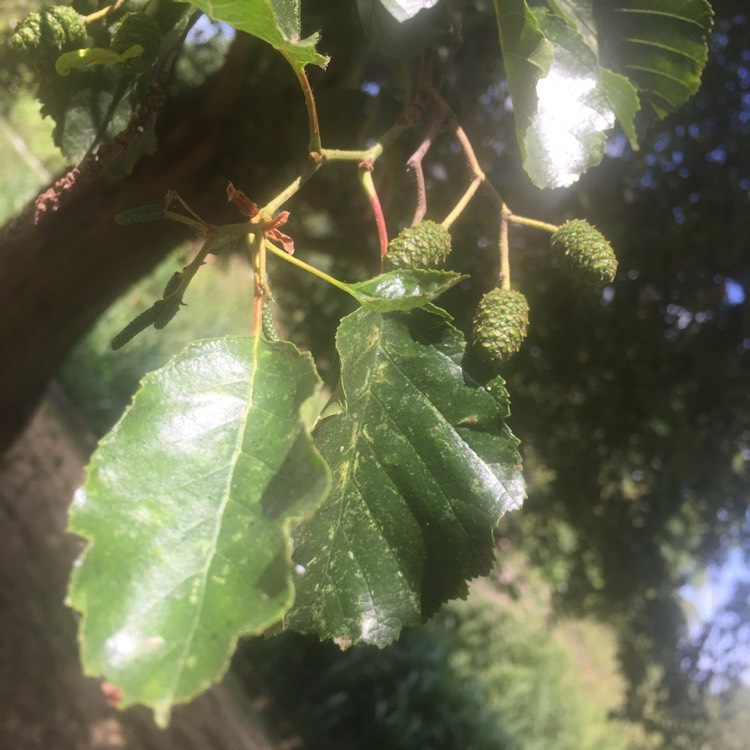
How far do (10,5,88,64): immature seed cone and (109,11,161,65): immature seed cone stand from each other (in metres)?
0.05

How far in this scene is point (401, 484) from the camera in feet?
2.50

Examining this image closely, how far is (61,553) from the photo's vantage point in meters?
3.55

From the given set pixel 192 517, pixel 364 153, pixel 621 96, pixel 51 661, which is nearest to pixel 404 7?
pixel 364 153

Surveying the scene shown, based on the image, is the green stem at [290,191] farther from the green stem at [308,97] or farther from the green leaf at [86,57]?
the green leaf at [86,57]

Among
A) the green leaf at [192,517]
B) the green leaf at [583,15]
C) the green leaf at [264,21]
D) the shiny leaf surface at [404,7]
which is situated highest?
the green leaf at [583,15]

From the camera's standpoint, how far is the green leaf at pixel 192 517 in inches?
19.7

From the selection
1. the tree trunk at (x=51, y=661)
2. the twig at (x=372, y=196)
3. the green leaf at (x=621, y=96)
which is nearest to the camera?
the twig at (x=372, y=196)

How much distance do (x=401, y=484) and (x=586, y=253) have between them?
38 cm

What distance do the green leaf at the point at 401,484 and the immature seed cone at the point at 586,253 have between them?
0.21 metres

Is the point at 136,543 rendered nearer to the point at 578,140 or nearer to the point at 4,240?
the point at 578,140

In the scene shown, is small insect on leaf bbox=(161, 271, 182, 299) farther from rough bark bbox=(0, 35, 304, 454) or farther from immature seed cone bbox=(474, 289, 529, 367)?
rough bark bbox=(0, 35, 304, 454)

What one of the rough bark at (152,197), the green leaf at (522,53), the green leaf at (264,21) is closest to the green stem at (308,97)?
the green leaf at (264,21)

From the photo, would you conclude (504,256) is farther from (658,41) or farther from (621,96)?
(658,41)

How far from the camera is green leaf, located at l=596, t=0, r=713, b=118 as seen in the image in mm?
1000
